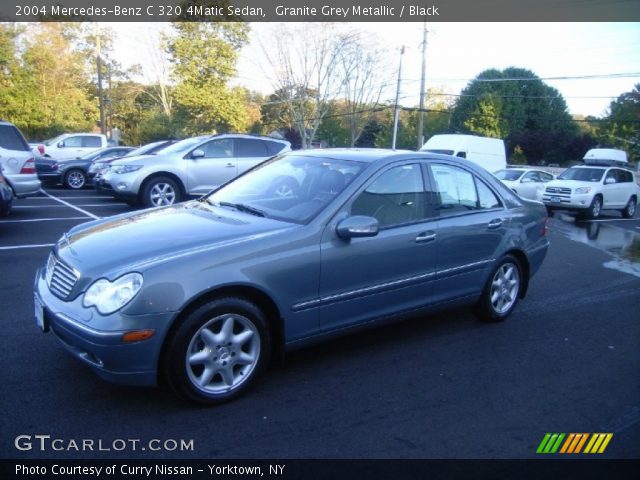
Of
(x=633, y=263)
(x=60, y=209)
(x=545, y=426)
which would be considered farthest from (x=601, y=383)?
(x=60, y=209)

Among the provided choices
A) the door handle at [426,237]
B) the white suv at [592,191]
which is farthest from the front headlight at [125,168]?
the white suv at [592,191]

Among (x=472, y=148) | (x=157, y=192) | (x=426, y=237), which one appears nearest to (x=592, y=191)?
(x=472, y=148)

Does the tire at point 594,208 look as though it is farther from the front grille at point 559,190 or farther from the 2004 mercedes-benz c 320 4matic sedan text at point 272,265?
the 2004 mercedes-benz c 320 4matic sedan text at point 272,265

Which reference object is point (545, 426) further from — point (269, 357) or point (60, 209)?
point (60, 209)

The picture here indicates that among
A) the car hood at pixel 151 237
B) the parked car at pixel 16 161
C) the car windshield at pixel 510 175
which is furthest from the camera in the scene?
the car windshield at pixel 510 175

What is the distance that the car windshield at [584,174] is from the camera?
54.0 ft

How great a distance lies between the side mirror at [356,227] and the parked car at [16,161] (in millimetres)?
8605

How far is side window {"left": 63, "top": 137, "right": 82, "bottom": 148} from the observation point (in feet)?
67.2

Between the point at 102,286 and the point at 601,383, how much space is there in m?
3.65

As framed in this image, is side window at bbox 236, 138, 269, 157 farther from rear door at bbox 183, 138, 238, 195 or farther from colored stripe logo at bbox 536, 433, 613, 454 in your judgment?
colored stripe logo at bbox 536, 433, 613, 454

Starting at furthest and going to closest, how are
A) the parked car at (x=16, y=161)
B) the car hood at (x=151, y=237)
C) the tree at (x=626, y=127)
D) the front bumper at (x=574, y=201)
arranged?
1. the tree at (x=626, y=127)
2. the front bumper at (x=574, y=201)
3. the parked car at (x=16, y=161)
4. the car hood at (x=151, y=237)

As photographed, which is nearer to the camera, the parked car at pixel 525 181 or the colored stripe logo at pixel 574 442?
the colored stripe logo at pixel 574 442

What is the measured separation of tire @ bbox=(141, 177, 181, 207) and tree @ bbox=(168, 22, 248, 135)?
22.2 metres

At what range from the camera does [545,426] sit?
329cm
